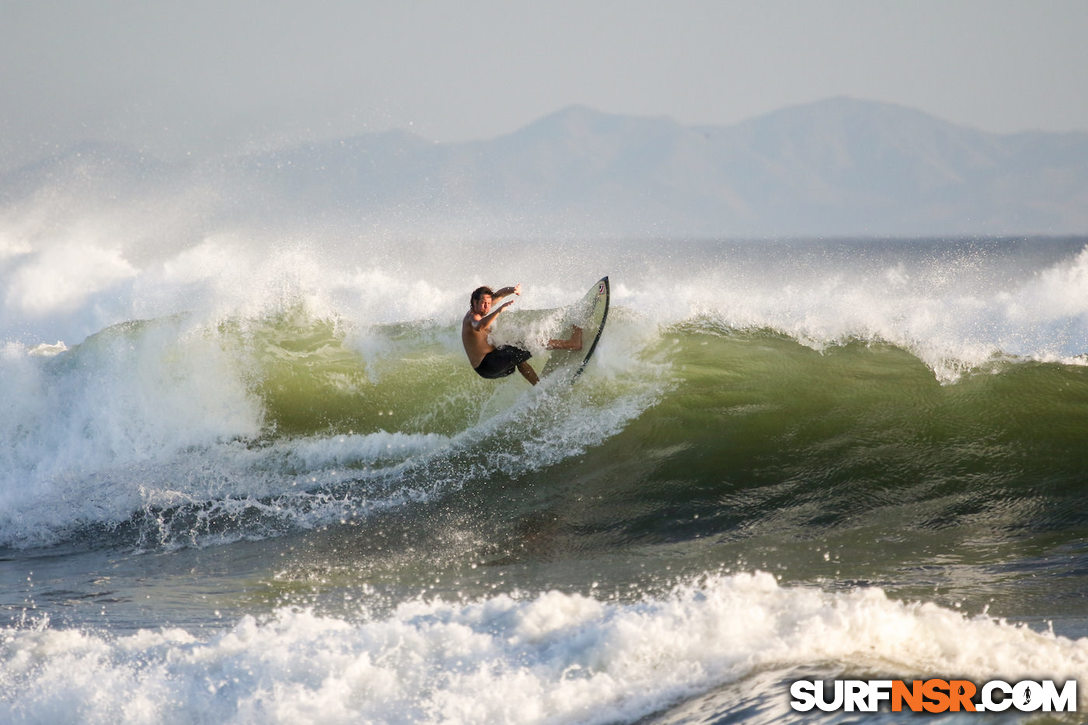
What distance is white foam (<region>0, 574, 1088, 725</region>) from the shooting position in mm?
3607

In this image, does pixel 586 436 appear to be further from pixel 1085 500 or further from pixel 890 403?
pixel 1085 500

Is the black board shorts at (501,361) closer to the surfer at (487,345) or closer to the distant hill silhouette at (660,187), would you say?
the surfer at (487,345)

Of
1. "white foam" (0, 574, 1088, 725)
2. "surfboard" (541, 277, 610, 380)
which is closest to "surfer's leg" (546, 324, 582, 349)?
"surfboard" (541, 277, 610, 380)

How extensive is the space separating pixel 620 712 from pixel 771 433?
5.02 m

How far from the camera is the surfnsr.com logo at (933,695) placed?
3.22 metres

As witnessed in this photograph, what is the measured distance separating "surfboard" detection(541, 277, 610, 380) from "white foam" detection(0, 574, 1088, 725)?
4.29 meters

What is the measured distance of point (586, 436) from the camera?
8.20 metres

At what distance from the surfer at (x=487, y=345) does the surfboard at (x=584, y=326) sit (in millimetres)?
612

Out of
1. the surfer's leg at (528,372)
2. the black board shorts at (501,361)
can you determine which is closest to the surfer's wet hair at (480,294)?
the black board shorts at (501,361)

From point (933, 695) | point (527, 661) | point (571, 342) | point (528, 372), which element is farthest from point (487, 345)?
point (933, 695)

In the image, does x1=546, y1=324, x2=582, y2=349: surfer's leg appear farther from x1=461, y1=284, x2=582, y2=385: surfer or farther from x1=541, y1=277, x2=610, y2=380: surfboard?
x1=461, y1=284, x2=582, y2=385: surfer

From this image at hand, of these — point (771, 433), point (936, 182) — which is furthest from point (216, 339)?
point (936, 182)

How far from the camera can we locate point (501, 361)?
7.68 metres

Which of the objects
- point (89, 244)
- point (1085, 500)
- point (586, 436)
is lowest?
point (1085, 500)
